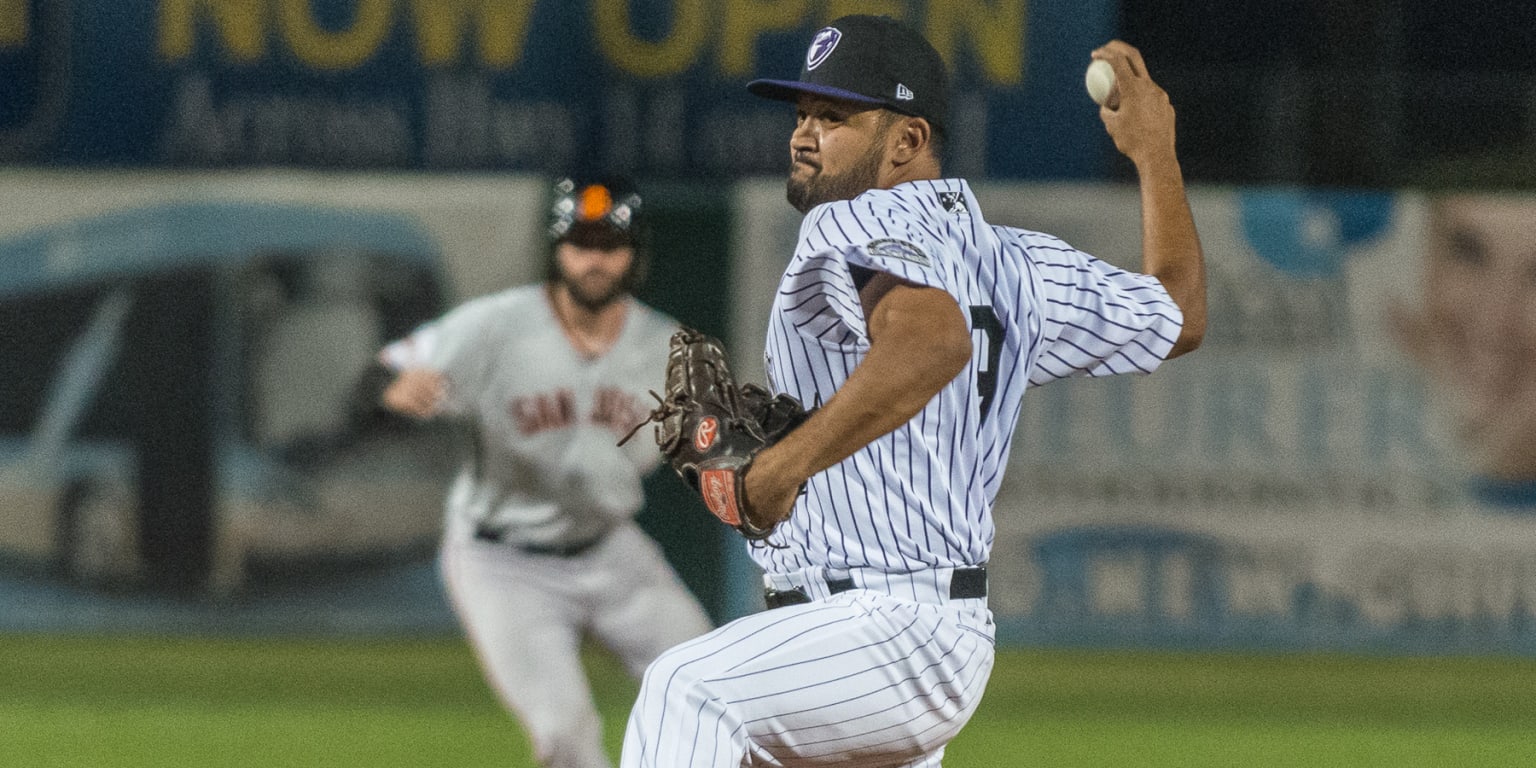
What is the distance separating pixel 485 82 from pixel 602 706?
4693 millimetres

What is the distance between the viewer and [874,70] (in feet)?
10.2

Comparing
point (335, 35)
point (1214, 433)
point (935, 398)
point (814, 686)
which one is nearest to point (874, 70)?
point (935, 398)

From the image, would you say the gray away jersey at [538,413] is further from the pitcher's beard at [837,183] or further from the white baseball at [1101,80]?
the pitcher's beard at [837,183]

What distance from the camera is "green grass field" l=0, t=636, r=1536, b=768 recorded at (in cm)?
669

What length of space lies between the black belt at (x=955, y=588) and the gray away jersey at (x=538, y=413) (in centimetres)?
→ 241

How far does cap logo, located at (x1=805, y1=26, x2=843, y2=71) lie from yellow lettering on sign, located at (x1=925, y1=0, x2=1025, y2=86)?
7.97 metres

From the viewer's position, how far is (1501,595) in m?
8.73

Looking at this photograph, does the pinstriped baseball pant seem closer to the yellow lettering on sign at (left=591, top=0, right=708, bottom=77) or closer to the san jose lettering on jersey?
the san jose lettering on jersey

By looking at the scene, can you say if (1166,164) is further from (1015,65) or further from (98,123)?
(98,123)

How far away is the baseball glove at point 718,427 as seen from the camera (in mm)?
2861

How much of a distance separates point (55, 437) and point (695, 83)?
4.09 metres

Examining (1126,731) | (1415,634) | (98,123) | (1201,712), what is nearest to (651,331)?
(1126,731)

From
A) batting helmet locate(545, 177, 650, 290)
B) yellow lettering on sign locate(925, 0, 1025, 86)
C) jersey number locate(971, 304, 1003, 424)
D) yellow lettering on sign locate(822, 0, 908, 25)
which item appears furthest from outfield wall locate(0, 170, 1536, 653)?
jersey number locate(971, 304, 1003, 424)

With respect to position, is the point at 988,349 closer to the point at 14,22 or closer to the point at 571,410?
the point at 571,410
